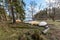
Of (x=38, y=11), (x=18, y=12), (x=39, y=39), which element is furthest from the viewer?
(x=38, y=11)

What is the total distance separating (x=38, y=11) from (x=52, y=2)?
682cm

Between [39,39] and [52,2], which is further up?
[52,2]

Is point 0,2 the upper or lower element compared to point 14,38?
upper

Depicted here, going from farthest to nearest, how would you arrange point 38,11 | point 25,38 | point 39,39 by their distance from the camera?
point 38,11, point 39,39, point 25,38

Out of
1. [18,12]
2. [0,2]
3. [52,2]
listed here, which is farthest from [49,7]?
[0,2]

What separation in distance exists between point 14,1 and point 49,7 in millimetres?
19457

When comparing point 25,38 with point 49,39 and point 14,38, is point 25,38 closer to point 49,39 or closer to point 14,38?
point 14,38

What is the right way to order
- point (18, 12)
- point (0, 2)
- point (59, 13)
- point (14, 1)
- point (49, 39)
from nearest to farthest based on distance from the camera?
point (49, 39) → point (0, 2) → point (14, 1) → point (18, 12) → point (59, 13)

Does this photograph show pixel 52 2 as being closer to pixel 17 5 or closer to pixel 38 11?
pixel 38 11

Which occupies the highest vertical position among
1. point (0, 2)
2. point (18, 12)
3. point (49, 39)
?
point (0, 2)

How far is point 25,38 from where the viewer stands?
6996 mm

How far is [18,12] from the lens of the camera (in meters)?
17.3

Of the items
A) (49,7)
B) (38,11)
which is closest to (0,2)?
(49,7)

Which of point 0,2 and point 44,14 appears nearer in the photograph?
point 0,2
